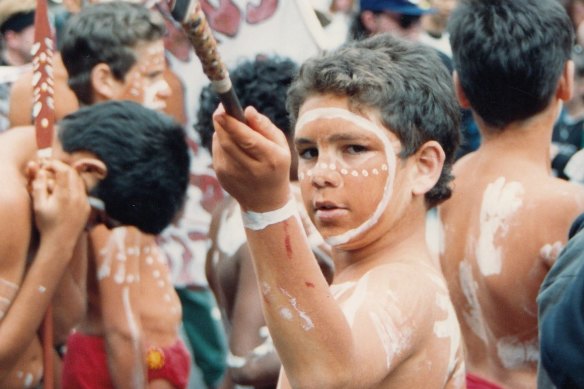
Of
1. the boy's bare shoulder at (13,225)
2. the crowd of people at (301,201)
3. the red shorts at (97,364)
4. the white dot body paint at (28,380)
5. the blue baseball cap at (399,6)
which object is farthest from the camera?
the blue baseball cap at (399,6)

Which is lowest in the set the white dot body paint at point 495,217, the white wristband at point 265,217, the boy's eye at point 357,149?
the white dot body paint at point 495,217

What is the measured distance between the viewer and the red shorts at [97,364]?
12.7ft

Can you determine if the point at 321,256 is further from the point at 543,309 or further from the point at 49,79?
the point at 543,309

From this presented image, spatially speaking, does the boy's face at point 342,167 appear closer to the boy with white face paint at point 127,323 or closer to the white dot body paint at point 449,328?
the white dot body paint at point 449,328

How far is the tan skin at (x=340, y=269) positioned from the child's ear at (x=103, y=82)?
7.63ft

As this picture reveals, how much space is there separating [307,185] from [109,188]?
1.33m

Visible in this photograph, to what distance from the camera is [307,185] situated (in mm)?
2434

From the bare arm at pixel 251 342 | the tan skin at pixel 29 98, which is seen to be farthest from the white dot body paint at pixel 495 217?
the tan skin at pixel 29 98

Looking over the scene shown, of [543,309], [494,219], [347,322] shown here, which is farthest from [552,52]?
[347,322]

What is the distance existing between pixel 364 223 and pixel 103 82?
250 centimetres

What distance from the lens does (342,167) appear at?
240cm

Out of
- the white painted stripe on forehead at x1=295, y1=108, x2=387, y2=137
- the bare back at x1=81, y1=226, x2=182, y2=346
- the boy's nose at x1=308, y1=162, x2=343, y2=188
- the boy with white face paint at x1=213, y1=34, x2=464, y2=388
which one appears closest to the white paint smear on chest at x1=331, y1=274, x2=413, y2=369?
the boy with white face paint at x1=213, y1=34, x2=464, y2=388

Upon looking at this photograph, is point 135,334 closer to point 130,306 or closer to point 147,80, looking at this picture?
point 130,306

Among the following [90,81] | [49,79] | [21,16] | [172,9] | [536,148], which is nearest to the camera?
[172,9]
